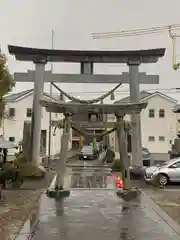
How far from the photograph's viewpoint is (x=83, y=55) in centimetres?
2200

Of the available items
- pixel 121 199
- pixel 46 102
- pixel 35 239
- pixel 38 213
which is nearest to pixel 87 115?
pixel 46 102

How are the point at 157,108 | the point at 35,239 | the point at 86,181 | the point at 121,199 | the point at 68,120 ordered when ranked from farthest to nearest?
the point at 157,108
the point at 86,181
the point at 68,120
the point at 121,199
the point at 35,239

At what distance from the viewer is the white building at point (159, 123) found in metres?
49.1

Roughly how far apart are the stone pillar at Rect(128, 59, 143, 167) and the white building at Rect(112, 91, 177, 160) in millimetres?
26837

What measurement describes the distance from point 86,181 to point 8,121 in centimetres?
3205

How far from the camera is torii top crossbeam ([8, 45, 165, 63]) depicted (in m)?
21.6

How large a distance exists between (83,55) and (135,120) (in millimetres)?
4491

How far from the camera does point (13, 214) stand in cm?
1116

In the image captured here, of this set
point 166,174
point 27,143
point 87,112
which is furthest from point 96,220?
point 27,143

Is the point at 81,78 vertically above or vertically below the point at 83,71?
below

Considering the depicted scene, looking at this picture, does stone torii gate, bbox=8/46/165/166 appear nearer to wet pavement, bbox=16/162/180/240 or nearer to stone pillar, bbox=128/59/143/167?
stone pillar, bbox=128/59/143/167

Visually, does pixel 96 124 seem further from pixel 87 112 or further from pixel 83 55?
pixel 83 55

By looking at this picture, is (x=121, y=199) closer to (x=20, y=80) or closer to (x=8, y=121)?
(x=20, y=80)

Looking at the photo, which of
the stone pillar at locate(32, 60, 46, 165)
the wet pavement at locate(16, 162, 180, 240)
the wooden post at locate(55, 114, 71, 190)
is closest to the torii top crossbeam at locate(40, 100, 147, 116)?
the wooden post at locate(55, 114, 71, 190)
